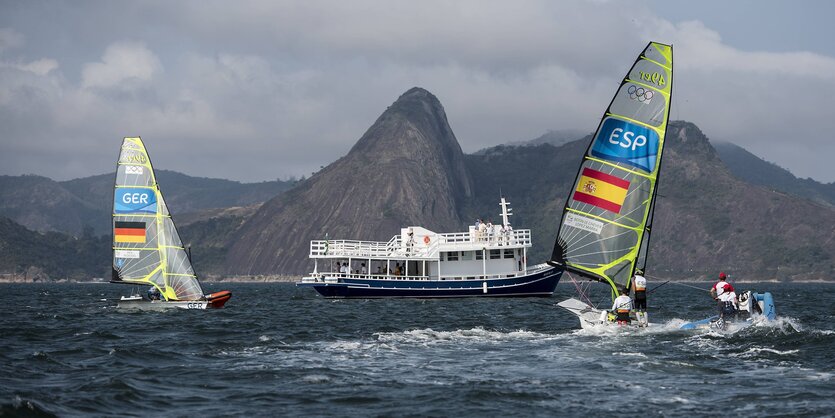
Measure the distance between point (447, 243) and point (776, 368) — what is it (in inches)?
2102

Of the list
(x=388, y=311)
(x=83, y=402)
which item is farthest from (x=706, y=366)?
(x=388, y=311)

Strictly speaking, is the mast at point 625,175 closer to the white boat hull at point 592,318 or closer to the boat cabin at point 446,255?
the white boat hull at point 592,318

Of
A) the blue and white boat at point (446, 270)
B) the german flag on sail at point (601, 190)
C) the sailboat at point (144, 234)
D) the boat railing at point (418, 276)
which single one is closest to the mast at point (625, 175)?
the german flag on sail at point (601, 190)

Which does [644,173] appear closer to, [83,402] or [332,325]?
[332,325]

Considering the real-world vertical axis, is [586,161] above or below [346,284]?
above

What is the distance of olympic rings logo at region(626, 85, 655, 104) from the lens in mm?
39781

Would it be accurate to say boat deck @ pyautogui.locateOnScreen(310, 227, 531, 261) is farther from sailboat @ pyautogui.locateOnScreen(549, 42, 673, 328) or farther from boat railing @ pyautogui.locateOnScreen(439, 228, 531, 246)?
sailboat @ pyautogui.locateOnScreen(549, 42, 673, 328)

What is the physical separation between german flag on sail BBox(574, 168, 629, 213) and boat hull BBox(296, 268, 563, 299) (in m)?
39.2

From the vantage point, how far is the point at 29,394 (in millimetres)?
24828

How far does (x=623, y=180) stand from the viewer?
40.0 metres

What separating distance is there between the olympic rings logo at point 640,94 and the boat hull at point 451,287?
40922mm

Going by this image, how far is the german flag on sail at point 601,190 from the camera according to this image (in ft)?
132

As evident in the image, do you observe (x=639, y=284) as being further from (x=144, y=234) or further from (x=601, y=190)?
(x=144, y=234)

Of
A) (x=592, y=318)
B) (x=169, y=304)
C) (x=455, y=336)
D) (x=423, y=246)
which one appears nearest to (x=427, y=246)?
(x=423, y=246)
